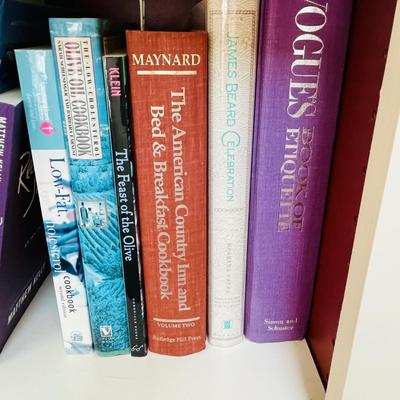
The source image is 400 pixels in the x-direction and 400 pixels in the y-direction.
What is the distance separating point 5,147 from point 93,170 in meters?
0.08

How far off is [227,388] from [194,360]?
0.05 m

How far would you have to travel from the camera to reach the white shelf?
43 cm

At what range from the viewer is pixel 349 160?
15.1 inches

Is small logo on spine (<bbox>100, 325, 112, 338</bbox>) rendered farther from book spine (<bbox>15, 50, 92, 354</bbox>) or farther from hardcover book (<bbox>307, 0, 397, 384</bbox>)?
hardcover book (<bbox>307, 0, 397, 384</bbox>)

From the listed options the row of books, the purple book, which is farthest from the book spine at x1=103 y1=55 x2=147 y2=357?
the purple book

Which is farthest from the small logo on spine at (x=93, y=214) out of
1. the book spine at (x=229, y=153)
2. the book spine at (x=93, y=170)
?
the book spine at (x=229, y=153)

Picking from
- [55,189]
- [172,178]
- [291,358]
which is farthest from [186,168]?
[291,358]

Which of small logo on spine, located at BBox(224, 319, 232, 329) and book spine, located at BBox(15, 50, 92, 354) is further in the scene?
small logo on spine, located at BBox(224, 319, 232, 329)

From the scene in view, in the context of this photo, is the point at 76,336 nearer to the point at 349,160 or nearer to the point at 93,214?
the point at 93,214

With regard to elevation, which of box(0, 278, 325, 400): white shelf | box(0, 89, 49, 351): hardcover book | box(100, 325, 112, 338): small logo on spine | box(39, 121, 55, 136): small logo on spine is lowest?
box(0, 278, 325, 400): white shelf

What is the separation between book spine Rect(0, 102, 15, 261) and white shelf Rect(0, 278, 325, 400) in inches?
6.0

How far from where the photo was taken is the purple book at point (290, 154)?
36 centimetres

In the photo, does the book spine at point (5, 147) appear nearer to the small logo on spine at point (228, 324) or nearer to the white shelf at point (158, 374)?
the white shelf at point (158, 374)

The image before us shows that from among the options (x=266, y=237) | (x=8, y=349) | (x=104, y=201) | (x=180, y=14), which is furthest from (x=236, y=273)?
(x=180, y=14)
